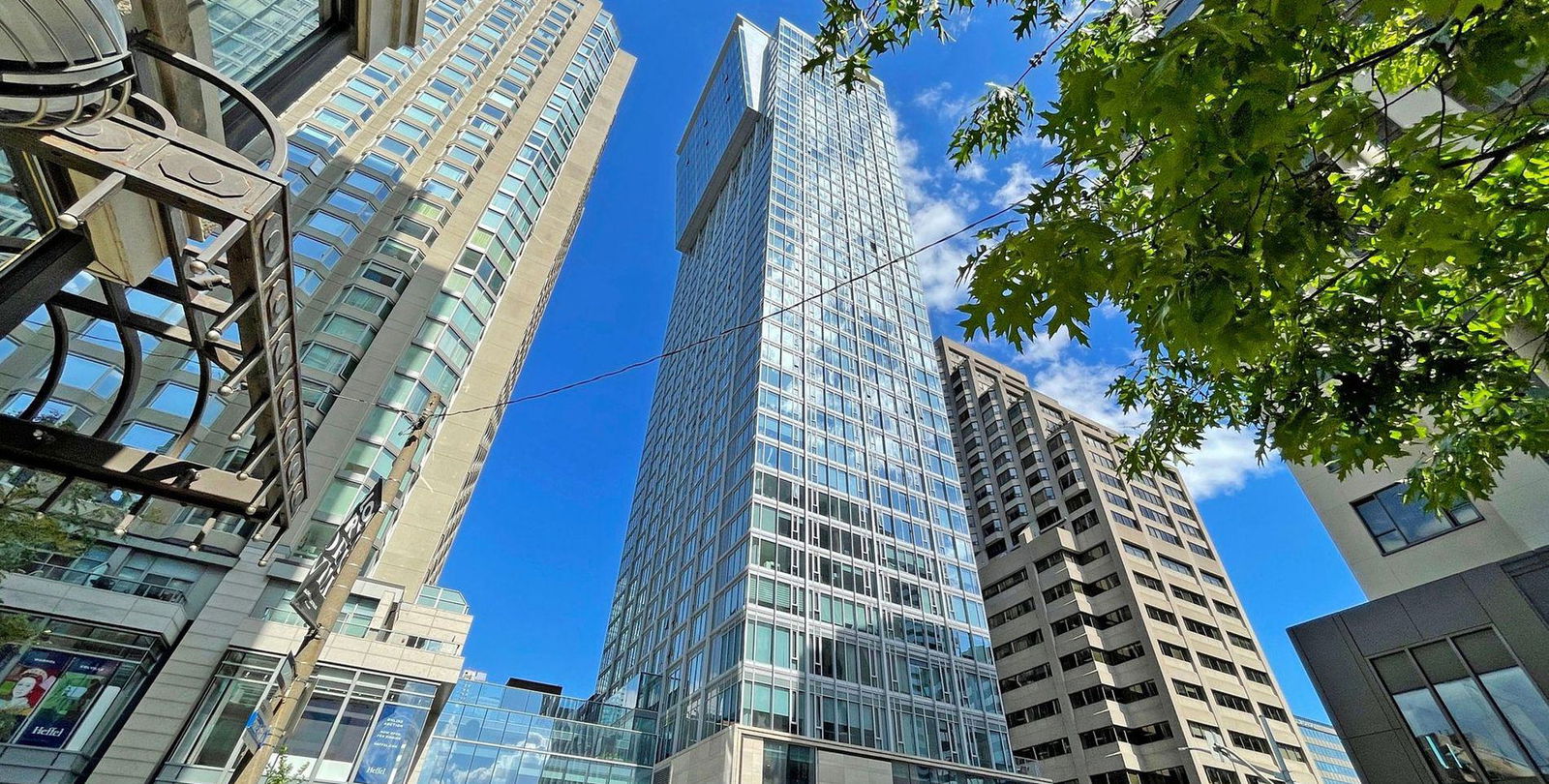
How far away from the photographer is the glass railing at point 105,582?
16.9 meters

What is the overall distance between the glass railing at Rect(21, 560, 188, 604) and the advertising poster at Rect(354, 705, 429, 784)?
6.88m

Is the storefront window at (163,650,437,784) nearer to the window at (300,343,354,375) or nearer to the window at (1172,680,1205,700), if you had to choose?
the window at (300,343,354,375)

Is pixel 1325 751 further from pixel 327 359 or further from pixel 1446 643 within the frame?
pixel 327 359

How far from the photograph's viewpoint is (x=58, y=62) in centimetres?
301

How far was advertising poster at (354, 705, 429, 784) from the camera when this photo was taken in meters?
19.4

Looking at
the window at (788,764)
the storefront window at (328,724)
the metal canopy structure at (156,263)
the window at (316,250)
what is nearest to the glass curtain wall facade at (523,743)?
the storefront window at (328,724)

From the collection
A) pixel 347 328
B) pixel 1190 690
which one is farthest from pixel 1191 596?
pixel 347 328

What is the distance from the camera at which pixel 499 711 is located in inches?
1208

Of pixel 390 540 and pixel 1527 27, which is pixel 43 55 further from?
pixel 390 540

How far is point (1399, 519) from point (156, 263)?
72.5 feet

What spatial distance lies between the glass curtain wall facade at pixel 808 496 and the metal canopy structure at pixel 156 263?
21350 millimetres

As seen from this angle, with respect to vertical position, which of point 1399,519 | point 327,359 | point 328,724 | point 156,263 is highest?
point 327,359

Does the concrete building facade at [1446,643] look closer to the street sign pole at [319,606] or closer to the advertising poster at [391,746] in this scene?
the street sign pole at [319,606]

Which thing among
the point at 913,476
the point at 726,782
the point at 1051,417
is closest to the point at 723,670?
the point at 726,782
